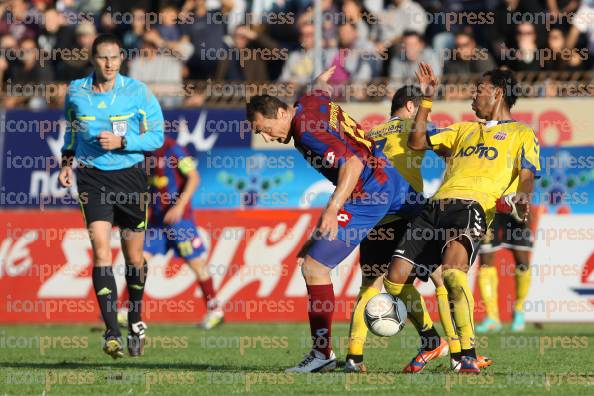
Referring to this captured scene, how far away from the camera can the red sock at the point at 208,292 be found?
15.0 meters

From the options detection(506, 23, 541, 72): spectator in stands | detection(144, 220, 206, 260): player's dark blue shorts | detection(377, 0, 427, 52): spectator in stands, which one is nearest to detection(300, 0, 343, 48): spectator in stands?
detection(377, 0, 427, 52): spectator in stands

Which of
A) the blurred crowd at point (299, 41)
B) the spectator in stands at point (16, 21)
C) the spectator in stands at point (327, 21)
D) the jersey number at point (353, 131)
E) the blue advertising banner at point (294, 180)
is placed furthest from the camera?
the spectator in stands at point (16, 21)

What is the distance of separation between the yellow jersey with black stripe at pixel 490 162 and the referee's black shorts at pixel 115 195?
3.04 meters

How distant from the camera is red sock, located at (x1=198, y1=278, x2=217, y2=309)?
1502 centimetres

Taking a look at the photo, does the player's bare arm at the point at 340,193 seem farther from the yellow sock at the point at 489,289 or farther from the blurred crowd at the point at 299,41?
the blurred crowd at the point at 299,41

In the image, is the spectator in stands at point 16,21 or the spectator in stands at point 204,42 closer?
the spectator in stands at point 204,42

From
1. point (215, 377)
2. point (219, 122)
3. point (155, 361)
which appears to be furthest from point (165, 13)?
point (215, 377)

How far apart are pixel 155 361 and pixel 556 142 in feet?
25.7

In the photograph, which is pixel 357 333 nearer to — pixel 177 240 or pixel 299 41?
pixel 177 240

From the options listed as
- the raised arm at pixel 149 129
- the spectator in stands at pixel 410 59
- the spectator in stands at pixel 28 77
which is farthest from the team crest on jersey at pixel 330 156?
the spectator in stands at pixel 28 77

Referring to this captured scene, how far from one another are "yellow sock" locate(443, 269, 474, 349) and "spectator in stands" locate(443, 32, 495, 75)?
27.9 feet

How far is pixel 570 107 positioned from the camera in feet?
54.2

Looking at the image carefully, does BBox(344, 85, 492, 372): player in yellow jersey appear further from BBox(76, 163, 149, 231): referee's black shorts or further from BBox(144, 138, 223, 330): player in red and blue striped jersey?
BBox(144, 138, 223, 330): player in red and blue striped jersey

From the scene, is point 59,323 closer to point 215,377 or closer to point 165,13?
point 165,13
